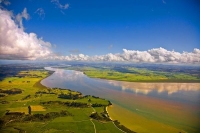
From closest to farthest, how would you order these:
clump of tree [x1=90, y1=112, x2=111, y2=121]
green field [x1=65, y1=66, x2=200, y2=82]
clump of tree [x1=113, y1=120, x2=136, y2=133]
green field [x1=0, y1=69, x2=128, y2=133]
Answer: clump of tree [x1=113, y1=120, x2=136, y2=133] < green field [x1=0, y1=69, x2=128, y2=133] < clump of tree [x1=90, y1=112, x2=111, y2=121] < green field [x1=65, y1=66, x2=200, y2=82]

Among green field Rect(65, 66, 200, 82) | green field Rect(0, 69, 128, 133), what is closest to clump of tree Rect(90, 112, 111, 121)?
green field Rect(0, 69, 128, 133)

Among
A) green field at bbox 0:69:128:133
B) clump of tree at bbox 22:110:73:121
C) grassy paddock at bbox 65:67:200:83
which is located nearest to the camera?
green field at bbox 0:69:128:133

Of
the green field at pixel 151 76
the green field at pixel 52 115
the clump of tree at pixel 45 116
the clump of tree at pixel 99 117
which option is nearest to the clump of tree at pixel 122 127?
the green field at pixel 52 115

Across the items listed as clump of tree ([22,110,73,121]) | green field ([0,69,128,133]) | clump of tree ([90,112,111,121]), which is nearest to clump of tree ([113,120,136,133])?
green field ([0,69,128,133])

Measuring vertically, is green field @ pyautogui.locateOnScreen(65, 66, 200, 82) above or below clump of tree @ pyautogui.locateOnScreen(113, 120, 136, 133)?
above

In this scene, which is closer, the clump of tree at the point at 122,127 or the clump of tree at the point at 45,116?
the clump of tree at the point at 122,127

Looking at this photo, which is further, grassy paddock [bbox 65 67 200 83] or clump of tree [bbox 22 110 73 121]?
grassy paddock [bbox 65 67 200 83]

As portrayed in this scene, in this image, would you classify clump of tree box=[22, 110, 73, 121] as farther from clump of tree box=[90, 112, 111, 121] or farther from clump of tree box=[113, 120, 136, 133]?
clump of tree box=[113, 120, 136, 133]

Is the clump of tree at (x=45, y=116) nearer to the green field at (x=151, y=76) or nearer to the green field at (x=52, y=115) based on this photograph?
the green field at (x=52, y=115)

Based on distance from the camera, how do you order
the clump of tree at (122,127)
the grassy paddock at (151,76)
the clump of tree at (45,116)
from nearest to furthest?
the clump of tree at (122,127) → the clump of tree at (45,116) → the grassy paddock at (151,76)

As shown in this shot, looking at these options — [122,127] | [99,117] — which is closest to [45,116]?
[99,117]

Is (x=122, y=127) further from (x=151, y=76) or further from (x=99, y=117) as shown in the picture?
(x=151, y=76)

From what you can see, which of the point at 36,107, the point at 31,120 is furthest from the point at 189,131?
the point at 36,107

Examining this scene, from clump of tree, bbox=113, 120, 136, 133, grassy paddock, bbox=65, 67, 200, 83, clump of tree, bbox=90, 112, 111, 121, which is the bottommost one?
clump of tree, bbox=113, 120, 136, 133
